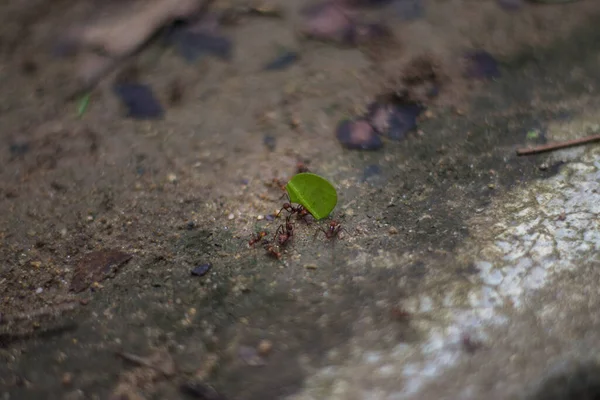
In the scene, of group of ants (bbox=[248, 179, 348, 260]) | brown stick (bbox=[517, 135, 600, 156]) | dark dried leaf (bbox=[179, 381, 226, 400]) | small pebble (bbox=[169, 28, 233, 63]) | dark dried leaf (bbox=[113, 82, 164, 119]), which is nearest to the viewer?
dark dried leaf (bbox=[179, 381, 226, 400])

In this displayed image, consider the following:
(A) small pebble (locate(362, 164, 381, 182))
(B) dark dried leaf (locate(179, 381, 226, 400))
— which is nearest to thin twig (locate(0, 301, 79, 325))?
(B) dark dried leaf (locate(179, 381, 226, 400))

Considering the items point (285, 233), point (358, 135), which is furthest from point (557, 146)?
point (285, 233)

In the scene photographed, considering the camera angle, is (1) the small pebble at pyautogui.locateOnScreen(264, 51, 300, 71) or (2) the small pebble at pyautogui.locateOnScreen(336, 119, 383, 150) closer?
(2) the small pebble at pyautogui.locateOnScreen(336, 119, 383, 150)

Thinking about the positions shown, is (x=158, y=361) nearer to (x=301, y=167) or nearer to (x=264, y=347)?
(x=264, y=347)

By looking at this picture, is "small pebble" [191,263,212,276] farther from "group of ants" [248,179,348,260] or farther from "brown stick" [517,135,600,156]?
"brown stick" [517,135,600,156]

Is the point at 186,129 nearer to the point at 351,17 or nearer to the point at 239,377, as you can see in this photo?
the point at 351,17

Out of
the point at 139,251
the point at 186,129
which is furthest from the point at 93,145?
the point at 139,251
